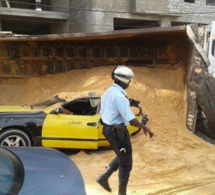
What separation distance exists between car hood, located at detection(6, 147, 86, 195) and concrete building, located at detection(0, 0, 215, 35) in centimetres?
1632

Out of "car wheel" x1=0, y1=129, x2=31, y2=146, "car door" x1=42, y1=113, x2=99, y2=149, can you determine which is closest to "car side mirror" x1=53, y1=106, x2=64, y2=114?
"car door" x1=42, y1=113, x2=99, y2=149

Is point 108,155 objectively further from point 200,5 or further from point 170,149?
point 200,5

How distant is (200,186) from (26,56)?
8.22m

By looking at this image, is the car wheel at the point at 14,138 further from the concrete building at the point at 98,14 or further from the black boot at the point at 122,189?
the concrete building at the point at 98,14

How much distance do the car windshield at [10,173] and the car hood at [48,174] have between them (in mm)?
39

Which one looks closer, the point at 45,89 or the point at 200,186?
the point at 200,186

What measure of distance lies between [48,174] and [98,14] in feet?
55.2

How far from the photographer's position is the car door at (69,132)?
6.69m

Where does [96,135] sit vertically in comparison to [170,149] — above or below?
above

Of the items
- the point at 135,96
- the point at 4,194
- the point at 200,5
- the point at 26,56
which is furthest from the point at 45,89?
the point at 200,5

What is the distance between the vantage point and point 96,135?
6785mm

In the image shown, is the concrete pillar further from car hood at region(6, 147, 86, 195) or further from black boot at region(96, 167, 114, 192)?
car hood at region(6, 147, 86, 195)

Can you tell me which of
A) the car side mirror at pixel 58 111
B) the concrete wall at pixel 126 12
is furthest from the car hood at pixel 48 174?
the concrete wall at pixel 126 12

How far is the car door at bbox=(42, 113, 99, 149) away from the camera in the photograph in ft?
21.9
